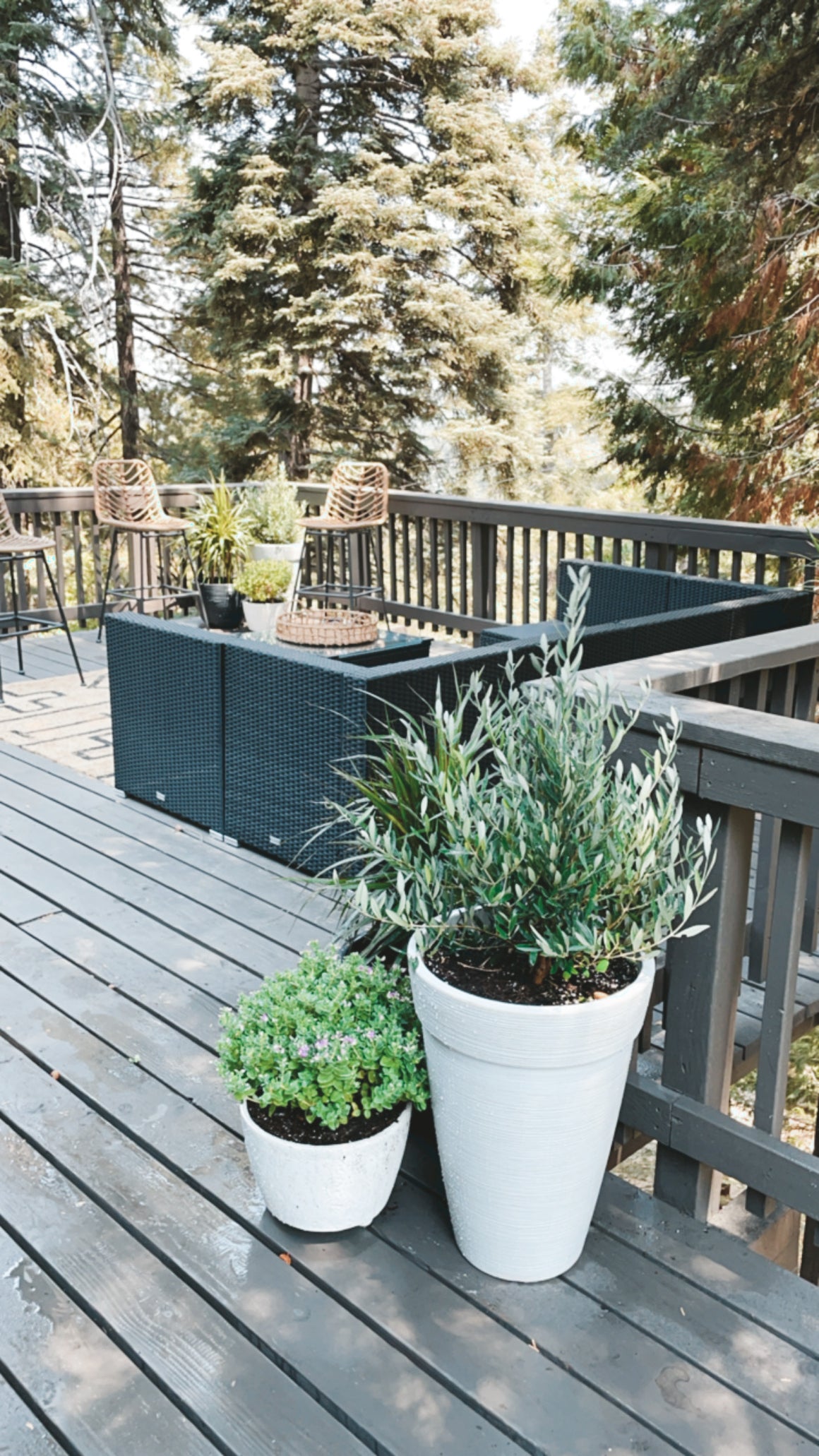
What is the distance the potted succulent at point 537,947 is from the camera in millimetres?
1632

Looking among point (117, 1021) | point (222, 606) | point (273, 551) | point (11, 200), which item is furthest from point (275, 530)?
point (11, 200)

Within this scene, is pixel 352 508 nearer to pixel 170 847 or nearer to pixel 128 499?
pixel 128 499

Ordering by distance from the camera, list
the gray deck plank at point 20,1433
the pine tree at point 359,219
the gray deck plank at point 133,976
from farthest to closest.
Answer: the pine tree at point 359,219 → the gray deck plank at point 133,976 → the gray deck plank at point 20,1433

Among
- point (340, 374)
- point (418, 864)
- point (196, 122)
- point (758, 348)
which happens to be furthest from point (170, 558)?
point (196, 122)

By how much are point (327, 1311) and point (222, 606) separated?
11.1ft

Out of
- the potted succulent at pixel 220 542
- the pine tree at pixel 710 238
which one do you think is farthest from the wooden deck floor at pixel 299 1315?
the pine tree at pixel 710 238

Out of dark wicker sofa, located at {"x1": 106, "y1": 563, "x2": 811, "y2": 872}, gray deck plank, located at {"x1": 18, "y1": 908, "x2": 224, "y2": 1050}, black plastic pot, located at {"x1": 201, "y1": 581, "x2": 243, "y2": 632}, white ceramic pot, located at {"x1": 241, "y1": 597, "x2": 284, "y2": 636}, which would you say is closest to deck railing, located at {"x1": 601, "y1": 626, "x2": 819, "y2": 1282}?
gray deck plank, located at {"x1": 18, "y1": 908, "x2": 224, "y2": 1050}

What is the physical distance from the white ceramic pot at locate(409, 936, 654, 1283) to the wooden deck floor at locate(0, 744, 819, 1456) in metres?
0.09

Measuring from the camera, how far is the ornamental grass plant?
65.1 inches

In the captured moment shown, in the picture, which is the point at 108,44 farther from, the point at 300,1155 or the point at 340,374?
the point at 300,1155

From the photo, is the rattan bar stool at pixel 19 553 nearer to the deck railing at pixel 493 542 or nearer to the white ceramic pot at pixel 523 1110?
the deck railing at pixel 493 542

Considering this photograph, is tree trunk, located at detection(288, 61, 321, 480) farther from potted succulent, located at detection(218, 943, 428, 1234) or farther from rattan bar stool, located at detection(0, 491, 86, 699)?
potted succulent, located at detection(218, 943, 428, 1234)

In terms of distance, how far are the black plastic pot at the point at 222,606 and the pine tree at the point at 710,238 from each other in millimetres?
4363

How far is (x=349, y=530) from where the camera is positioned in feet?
22.0
